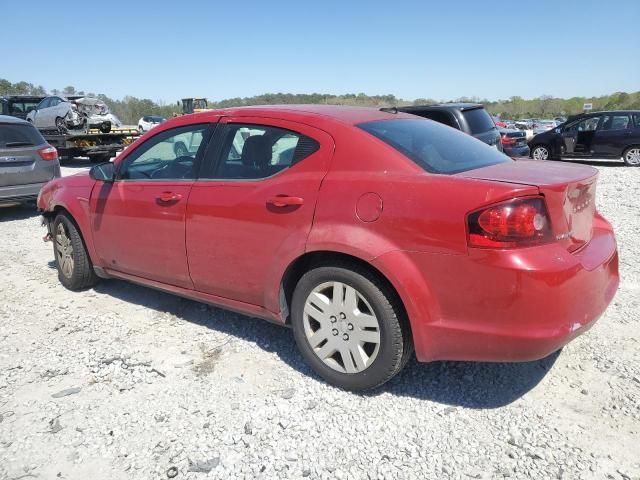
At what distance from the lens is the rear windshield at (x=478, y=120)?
7895 mm

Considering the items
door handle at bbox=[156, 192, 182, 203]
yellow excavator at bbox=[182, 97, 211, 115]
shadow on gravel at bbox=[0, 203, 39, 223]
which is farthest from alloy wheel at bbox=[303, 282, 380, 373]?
yellow excavator at bbox=[182, 97, 211, 115]

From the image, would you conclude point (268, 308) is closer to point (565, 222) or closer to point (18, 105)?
point (565, 222)

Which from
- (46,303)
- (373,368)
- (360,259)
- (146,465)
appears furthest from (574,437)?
(46,303)

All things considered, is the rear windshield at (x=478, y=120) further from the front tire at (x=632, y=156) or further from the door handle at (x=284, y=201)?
the front tire at (x=632, y=156)

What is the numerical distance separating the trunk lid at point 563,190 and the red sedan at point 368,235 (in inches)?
0.5

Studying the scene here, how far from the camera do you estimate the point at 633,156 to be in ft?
45.7

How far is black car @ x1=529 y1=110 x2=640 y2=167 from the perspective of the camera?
45.8 ft

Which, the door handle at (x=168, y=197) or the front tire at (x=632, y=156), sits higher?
the door handle at (x=168, y=197)

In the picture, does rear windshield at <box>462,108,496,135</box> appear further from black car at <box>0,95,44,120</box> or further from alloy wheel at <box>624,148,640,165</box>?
black car at <box>0,95,44,120</box>

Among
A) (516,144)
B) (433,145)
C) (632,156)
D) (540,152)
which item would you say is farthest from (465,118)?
(540,152)

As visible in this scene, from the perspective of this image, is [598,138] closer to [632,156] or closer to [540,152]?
[632,156]

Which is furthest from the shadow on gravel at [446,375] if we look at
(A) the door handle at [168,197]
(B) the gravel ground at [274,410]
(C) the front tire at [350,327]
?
(A) the door handle at [168,197]

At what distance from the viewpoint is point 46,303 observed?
4418mm

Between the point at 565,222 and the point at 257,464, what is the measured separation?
1895 millimetres
